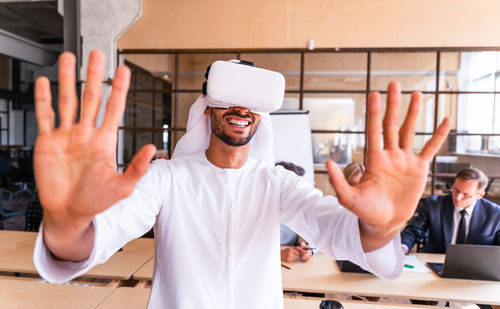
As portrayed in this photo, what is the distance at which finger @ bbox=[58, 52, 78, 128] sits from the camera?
0.78m

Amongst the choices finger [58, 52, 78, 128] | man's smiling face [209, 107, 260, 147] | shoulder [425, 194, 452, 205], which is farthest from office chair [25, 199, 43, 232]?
shoulder [425, 194, 452, 205]

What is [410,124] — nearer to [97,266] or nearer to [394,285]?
[394,285]

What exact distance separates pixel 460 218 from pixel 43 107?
131 inches

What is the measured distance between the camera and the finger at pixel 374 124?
0.88 metres

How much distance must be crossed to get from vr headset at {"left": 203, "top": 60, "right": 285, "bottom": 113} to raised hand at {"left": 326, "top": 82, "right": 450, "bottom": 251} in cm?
48

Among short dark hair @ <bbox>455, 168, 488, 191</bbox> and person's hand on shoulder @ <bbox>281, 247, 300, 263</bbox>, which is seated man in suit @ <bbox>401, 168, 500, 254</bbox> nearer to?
short dark hair @ <bbox>455, 168, 488, 191</bbox>

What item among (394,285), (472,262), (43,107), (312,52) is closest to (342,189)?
(43,107)

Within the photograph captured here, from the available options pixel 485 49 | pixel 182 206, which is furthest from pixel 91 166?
pixel 485 49

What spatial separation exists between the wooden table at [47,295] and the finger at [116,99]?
130 cm

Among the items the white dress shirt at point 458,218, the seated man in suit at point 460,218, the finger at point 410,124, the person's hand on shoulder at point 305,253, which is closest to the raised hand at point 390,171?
the finger at point 410,124

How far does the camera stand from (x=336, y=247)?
1.08 metres

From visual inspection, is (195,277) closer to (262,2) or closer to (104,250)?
(104,250)

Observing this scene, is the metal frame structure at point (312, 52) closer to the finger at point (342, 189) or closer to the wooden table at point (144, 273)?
the wooden table at point (144, 273)

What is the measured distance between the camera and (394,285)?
2.05m
